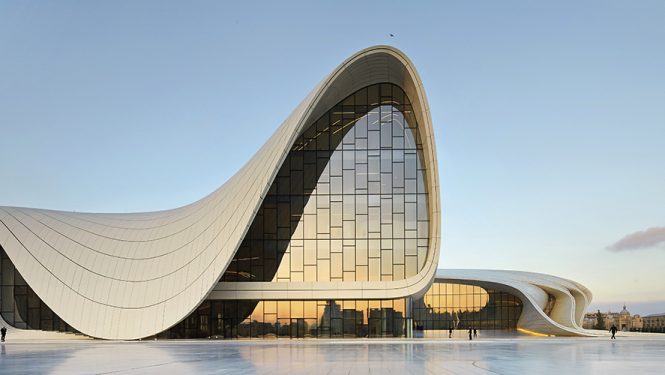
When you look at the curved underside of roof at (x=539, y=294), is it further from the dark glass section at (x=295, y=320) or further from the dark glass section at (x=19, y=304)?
the dark glass section at (x=19, y=304)

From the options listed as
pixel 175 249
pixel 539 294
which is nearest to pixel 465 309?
pixel 539 294

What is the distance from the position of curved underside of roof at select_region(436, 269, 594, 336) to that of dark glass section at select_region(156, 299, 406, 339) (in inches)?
1025

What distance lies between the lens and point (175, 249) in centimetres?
4806

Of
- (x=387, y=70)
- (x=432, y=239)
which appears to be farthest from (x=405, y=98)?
(x=432, y=239)

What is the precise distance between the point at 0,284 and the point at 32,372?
117 feet

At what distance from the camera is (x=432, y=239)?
162 ft

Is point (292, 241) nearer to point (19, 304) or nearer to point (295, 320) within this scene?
point (295, 320)

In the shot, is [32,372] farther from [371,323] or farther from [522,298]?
[522,298]

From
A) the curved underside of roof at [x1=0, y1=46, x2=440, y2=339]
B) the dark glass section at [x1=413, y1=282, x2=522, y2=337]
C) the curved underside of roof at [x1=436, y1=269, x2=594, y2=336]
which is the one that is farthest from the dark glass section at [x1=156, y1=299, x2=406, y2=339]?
the dark glass section at [x1=413, y1=282, x2=522, y2=337]

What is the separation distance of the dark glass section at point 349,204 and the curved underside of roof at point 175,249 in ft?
3.47

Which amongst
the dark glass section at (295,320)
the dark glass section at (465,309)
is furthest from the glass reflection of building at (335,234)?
the dark glass section at (465,309)

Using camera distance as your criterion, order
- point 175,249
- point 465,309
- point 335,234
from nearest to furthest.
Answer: point 175,249 < point 335,234 < point 465,309

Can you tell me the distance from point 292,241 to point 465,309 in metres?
39.8

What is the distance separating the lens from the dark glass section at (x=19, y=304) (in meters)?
49.6
